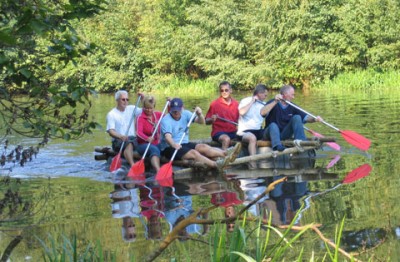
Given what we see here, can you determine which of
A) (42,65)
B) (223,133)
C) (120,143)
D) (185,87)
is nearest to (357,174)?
(223,133)

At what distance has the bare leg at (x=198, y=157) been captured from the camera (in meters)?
10.5

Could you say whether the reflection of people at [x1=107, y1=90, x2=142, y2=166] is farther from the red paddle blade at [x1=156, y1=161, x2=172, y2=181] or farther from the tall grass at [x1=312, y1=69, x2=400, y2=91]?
the tall grass at [x1=312, y1=69, x2=400, y2=91]

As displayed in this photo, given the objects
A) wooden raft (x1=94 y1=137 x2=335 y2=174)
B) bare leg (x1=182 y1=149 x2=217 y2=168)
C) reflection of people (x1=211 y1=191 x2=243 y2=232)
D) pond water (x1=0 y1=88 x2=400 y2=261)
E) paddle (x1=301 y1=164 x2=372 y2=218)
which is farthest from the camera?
wooden raft (x1=94 y1=137 x2=335 y2=174)

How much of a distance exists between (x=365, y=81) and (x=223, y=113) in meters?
20.9

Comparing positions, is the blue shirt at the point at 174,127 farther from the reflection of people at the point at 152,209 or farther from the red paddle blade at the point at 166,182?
the reflection of people at the point at 152,209

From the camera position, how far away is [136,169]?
35.1 ft

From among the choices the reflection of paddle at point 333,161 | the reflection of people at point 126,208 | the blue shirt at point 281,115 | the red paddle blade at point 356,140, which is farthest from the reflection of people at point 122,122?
the red paddle blade at point 356,140

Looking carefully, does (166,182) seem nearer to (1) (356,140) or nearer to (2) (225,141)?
(2) (225,141)

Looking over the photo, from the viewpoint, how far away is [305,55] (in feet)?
116

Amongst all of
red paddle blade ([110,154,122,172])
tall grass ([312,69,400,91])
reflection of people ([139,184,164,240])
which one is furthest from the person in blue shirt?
tall grass ([312,69,400,91])

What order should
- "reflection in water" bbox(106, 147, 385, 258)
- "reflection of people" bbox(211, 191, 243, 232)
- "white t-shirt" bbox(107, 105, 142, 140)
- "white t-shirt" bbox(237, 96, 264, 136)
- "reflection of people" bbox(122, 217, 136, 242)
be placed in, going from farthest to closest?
Answer: "white t-shirt" bbox(237, 96, 264, 136)
"white t-shirt" bbox(107, 105, 142, 140)
"reflection of people" bbox(211, 191, 243, 232)
"reflection in water" bbox(106, 147, 385, 258)
"reflection of people" bbox(122, 217, 136, 242)

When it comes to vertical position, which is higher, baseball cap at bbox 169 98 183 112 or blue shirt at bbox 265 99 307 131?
baseball cap at bbox 169 98 183 112

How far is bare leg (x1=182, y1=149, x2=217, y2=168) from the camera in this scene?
1046 cm

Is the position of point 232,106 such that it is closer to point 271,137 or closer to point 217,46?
point 271,137
